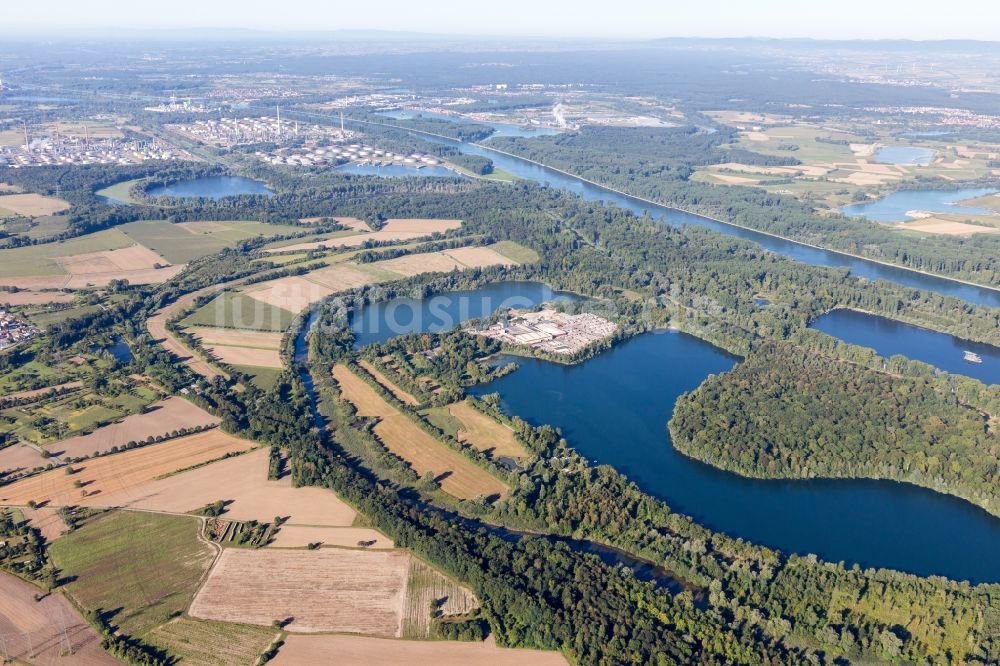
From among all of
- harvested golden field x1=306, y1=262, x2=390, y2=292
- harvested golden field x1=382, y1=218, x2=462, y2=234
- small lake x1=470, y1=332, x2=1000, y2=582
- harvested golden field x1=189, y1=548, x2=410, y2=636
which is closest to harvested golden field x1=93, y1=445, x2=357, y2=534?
harvested golden field x1=189, y1=548, x2=410, y2=636

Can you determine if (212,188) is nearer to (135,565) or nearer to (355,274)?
(355,274)

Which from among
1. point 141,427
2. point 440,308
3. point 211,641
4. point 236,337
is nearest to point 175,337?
point 236,337

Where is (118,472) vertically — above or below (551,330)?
below

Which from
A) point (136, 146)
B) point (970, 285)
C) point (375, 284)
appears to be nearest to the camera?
point (375, 284)

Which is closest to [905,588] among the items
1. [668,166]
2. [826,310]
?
[826,310]

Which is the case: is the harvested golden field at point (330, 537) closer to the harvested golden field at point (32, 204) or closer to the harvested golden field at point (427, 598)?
the harvested golden field at point (427, 598)

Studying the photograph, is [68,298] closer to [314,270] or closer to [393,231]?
[314,270]
